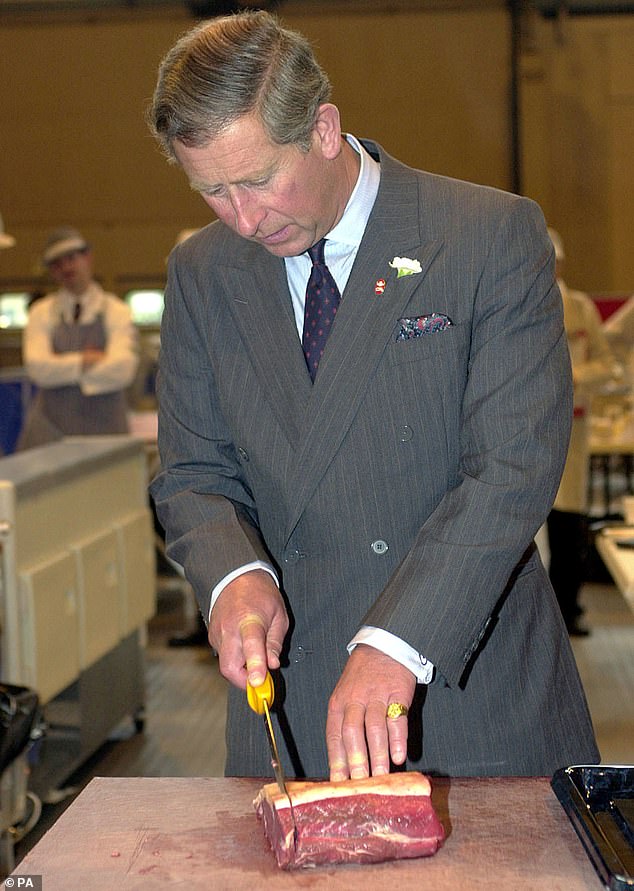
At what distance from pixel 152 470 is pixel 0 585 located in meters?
2.80

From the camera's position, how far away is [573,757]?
163 centimetres

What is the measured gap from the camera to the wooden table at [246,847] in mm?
1200

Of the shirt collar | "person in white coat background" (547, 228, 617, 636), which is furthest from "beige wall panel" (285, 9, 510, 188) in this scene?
the shirt collar

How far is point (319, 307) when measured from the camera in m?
1.67

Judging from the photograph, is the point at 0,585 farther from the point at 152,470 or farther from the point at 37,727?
the point at 152,470

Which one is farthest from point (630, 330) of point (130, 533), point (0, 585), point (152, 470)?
point (0, 585)

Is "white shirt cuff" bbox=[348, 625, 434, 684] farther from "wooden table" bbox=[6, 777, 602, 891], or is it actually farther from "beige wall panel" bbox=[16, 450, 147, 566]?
"beige wall panel" bbox=[16, 450, 147, 566]

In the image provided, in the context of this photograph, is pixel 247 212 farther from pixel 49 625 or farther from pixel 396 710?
pixel 49 625

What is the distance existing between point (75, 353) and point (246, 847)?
5350 millimetres

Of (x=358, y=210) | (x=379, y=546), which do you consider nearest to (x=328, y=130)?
(x=358, y=210)

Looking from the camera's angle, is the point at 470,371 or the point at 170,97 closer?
the point at 170,97

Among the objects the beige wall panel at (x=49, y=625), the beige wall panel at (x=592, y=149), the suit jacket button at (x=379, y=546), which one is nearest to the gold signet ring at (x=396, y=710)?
the suit jacket button at (x=379, y=546)

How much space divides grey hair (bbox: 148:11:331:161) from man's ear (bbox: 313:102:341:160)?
31 millimetres

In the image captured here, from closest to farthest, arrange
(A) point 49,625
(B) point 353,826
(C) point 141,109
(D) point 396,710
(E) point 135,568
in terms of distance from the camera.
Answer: (B) point 353,826 → (D) point 396,710 → (A) point 49,625 → (E) point 135,568 → (C) point 141,109
